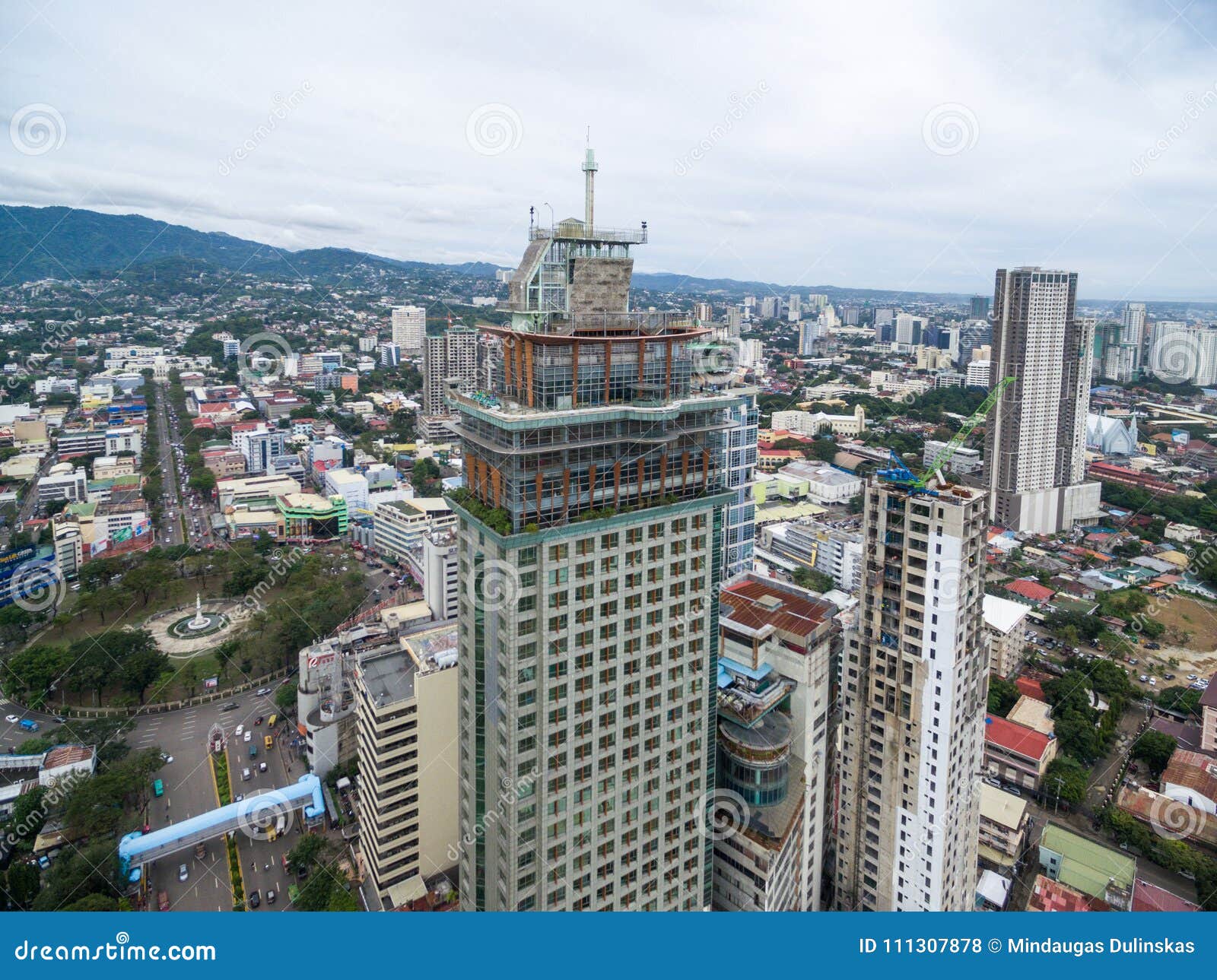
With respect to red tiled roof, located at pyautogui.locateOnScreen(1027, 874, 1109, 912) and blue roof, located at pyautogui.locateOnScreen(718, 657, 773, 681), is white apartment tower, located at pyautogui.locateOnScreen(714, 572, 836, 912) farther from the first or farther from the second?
red tiled roof, located at pyautogui.locateOnScreen(1027, 874, 1109, 912)

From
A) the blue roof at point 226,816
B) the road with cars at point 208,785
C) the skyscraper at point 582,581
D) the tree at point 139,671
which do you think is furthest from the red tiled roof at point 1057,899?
the tree at point 139,671

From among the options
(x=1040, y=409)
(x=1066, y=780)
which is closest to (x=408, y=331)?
(x=1040, y=409)

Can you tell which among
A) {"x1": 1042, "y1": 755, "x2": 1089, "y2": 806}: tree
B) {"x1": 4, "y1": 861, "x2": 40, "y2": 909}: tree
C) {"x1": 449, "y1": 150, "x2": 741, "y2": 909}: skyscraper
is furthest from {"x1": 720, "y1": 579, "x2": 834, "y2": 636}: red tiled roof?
{"x1": 4, "y1": 861, "x2": 40, "y2": 909}: tree

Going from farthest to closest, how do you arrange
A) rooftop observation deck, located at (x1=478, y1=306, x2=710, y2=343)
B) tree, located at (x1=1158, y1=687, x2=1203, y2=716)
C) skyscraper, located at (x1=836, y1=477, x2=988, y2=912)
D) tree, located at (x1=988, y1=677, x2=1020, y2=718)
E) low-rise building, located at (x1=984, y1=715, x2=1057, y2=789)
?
tree, located at (x1=1158, y1=687, x2=1203, y2=716) < tree, located at (x1=988, y1=677, x2=1020, y2=718) < low-rise building, located at (x1=984, y1=715, x2=1057, y2=789) < skyscraper, located at (x1=836, y1=477, x2=988, y2=912) < rooftop observation deck, located at (x1=478, y1=306, x2=710, y2=343)

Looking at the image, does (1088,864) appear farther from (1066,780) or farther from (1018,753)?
(1018,753)

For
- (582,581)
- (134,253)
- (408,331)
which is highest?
(134,253)

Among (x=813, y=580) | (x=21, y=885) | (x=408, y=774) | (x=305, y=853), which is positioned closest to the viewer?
(x=21, y=885)
